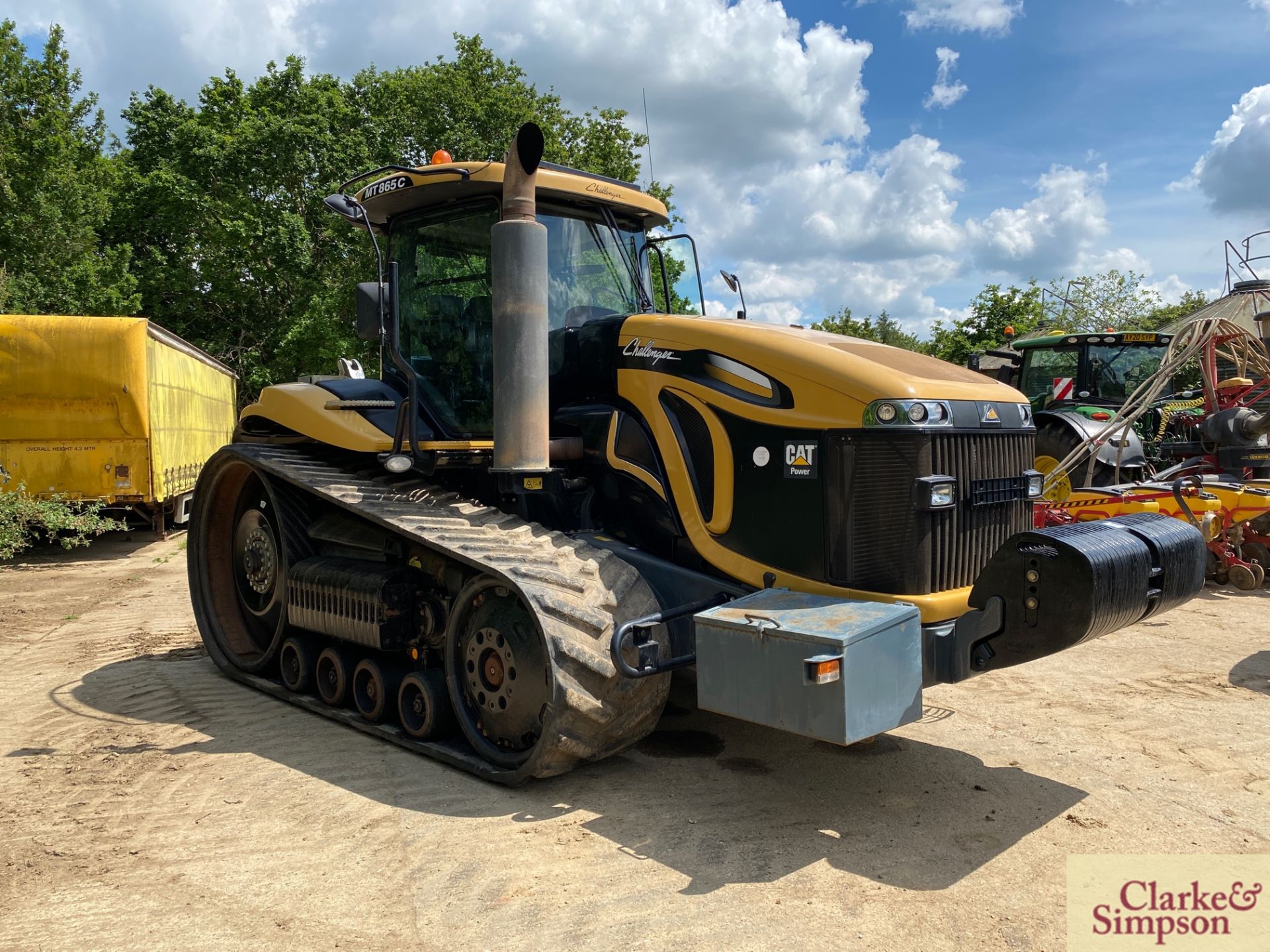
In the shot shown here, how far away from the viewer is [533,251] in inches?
185

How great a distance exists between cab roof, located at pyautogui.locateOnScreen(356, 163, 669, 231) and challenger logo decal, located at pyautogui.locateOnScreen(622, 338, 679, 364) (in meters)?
0.97

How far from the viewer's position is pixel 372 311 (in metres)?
5.39

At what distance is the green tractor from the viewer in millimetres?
11422

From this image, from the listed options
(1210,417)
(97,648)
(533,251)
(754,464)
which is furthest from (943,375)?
(1210,417)

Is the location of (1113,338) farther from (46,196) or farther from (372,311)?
(46,196)


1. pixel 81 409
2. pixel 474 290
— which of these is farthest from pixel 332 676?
pixel 81 409

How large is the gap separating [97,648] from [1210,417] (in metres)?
10.5

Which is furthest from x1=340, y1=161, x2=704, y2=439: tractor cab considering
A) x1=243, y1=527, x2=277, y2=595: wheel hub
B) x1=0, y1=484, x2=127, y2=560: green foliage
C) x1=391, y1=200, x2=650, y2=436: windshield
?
x1=0, y1=484, x2=127, y2=560: green foliage

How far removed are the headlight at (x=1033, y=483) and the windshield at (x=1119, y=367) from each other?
8.64 metres

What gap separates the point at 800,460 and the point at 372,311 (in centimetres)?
257

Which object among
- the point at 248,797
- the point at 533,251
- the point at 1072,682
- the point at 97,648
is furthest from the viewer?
the point at 97,648

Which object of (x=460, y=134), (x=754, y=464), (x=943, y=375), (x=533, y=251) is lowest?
(x=754, y=464)

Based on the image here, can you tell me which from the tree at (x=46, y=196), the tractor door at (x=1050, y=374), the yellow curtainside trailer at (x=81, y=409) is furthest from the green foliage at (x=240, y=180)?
the tractor door at (x=1050, y=374)

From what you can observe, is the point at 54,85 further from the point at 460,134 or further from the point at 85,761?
the point at 85,761
